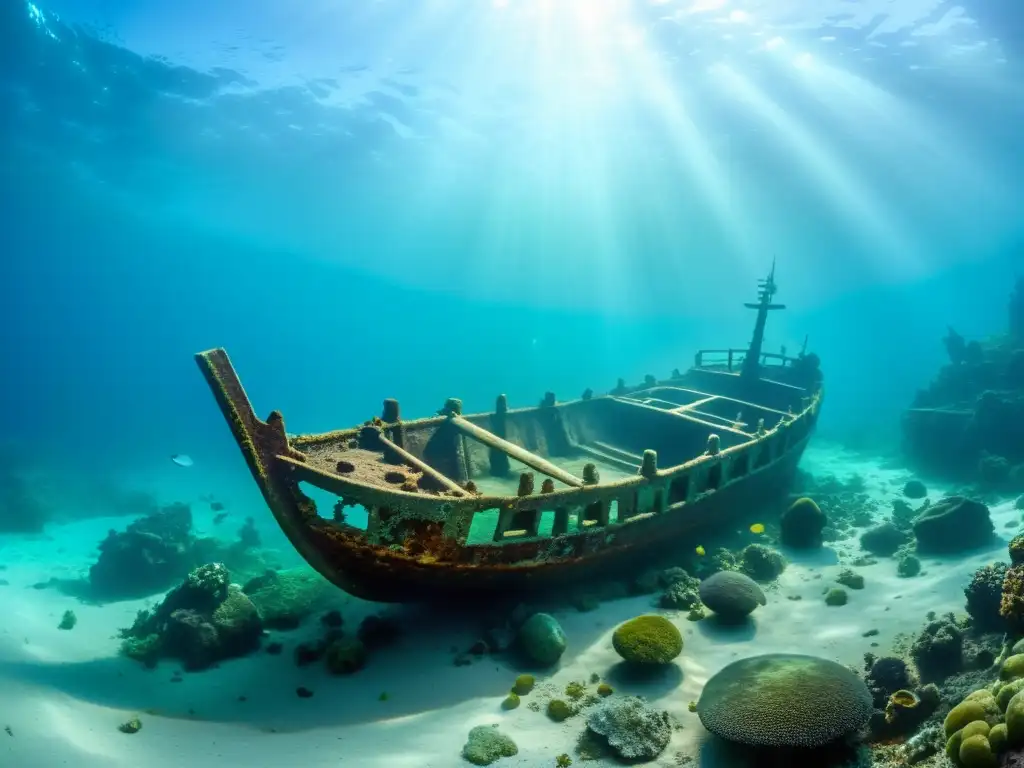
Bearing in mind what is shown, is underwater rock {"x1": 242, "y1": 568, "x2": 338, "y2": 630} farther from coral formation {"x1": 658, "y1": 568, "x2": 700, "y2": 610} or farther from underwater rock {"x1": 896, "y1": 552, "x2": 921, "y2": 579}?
underwater rock {"x1": 896, "y1": 552, "x2": 921, "y2": 579}

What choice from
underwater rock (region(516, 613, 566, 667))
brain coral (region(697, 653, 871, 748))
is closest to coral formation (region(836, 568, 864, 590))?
brain coral (region(697, 653, 871, 748))

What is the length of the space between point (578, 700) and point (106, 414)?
10951 centimetres

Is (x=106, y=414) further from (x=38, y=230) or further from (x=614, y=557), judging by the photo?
(x=614, y=557)

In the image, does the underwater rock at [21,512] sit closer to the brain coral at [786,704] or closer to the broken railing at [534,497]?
the broken railing at [534,497]

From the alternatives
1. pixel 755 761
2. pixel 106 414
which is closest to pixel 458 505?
pixel 755 761

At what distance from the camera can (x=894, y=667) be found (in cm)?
756

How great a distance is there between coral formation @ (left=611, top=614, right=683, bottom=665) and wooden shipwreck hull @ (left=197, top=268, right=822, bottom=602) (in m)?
1.88

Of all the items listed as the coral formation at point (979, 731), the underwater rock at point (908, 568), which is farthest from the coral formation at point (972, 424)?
the coral formation at point (979, 731)

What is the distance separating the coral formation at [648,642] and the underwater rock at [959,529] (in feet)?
29.2

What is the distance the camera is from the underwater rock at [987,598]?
27.4 feet

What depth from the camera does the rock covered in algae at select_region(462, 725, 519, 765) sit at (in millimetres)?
6832

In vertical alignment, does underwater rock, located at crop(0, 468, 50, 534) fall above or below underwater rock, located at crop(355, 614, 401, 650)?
above

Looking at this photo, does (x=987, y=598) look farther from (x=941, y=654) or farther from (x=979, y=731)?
(x=979, y=731)

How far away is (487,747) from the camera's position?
6.97m
